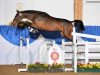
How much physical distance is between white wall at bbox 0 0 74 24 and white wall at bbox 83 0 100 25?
1.78 ft

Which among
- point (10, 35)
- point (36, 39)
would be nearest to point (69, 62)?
point (36, 39)

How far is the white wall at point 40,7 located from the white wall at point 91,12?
0.54 meters

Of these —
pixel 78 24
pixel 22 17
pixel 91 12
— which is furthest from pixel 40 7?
pixel 22 17

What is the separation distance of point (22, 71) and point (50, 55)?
2.81 ft

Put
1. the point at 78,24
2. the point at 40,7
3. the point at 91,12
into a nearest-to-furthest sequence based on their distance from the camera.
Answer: the point at 78,24 → the point at 40,7 → the point at 91,12

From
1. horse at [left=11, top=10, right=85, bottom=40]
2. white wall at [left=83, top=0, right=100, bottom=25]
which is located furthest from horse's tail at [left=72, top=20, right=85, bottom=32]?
white wall at [left=83, top=0, right=100, bottom=25]

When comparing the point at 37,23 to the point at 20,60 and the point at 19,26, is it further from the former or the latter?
the point at 20,60

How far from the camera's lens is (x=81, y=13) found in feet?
41.9

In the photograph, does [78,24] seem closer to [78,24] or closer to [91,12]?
[78,24]

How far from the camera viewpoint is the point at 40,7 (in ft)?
41.9

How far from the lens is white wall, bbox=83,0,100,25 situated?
12844 millimetres

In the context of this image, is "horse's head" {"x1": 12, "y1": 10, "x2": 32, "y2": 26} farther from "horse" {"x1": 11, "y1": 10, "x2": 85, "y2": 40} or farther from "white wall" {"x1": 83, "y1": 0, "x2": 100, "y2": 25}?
"white wall" {"x1": 83, "y1": 0, "x2": 100, "y2": 25}

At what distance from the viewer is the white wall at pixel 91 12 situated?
12.8 m

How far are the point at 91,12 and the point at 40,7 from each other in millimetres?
2002
